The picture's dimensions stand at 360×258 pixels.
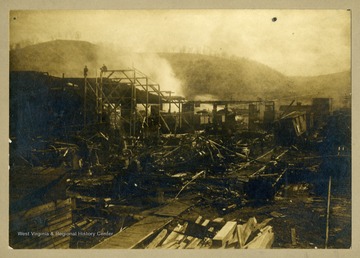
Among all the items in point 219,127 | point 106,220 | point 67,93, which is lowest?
point 106,220

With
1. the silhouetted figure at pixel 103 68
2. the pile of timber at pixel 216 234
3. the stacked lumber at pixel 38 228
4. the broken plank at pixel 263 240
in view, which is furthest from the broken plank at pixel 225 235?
the silhouetted figure at pixel 103 68

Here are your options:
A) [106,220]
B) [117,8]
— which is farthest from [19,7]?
[106,220]

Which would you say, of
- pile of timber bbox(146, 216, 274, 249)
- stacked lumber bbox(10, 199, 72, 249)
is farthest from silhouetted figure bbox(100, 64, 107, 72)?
pile of timber bbox(146, 216, 274, 249)

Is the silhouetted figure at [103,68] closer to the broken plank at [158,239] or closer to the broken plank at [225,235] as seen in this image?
the broken plank at [158,239]

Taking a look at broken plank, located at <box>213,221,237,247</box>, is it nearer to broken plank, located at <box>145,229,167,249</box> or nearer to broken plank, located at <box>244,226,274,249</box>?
broken plank, located at <box>244,226,274,249</box>

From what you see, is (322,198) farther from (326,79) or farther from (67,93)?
(67,93)

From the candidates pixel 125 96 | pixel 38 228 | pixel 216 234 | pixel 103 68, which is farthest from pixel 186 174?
pixel 38 228

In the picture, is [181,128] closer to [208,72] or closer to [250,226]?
[208,72]
